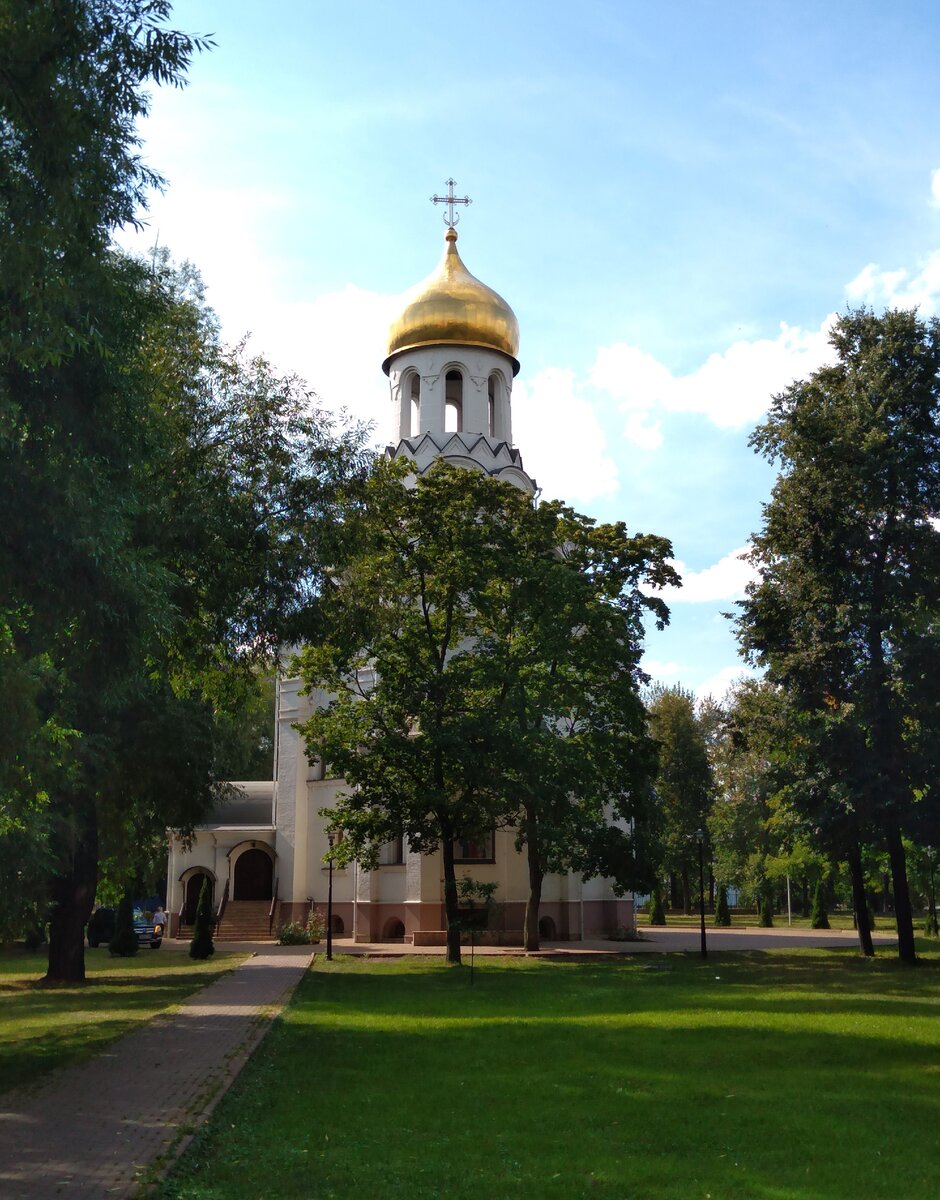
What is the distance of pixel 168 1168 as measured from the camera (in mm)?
7758

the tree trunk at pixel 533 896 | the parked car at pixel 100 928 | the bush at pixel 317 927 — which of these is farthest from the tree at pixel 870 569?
the parked car at pixel 100 928

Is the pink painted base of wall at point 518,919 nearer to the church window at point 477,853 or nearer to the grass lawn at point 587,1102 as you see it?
the church window at point 477,853

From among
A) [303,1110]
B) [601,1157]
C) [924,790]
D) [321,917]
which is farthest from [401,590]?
[601,1157]

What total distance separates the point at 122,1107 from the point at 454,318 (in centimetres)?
3034

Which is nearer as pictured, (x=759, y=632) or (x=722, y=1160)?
(x=722, y=1160)

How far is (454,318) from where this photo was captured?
3706 centimetres

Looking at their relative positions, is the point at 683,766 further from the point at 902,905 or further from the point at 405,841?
the point at 902,905

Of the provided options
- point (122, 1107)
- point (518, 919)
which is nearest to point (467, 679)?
point (518, 919)

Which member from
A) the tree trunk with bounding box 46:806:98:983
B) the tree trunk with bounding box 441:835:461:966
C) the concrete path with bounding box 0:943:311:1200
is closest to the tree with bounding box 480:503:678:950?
the tree trunk with bounding box 441:835:461:966

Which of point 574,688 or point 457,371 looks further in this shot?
point 457,371

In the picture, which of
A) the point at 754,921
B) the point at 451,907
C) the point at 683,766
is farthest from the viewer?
the point at 683,766

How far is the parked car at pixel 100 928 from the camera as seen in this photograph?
4181 cm

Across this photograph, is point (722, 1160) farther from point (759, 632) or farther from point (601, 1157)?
point (759, 632)

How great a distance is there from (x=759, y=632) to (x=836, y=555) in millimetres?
2527
